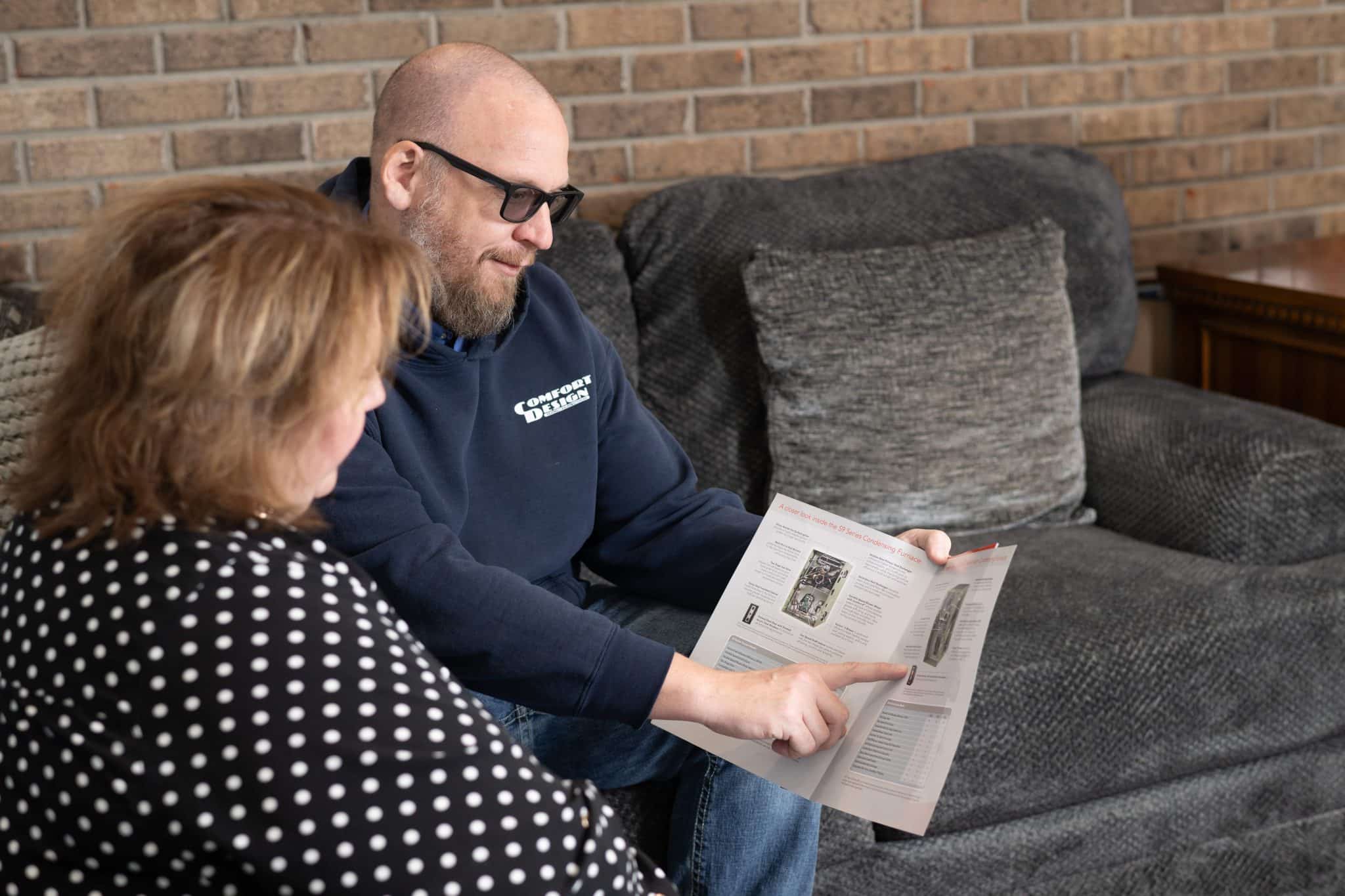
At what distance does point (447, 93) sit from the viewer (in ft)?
4.72

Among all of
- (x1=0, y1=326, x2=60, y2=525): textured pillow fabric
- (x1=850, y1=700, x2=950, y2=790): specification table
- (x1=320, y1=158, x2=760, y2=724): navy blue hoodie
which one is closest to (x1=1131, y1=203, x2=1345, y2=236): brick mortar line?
(x1=320, y1=158, x2=760, y2=724): navy blue hoodie

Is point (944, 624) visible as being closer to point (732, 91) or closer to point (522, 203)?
point (522, 203)

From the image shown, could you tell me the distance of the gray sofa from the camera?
158cm

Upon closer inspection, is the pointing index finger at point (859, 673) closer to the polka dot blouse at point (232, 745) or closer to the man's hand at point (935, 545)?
the man's hand at point (935, 545)

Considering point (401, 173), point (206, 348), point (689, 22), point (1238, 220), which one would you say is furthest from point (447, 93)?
point (1238, 220)

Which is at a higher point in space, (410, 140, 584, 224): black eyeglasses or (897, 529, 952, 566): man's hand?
(410, 140, 584, 224): black eyeglasses

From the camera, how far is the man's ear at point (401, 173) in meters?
1.41

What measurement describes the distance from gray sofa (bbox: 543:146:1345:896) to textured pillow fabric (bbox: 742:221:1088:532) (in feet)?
0.28

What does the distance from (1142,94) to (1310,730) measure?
1480mm

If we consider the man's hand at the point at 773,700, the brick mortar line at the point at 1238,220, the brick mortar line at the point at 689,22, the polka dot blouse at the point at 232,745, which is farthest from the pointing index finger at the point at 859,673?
the brick mortar line at the point at 1238,220

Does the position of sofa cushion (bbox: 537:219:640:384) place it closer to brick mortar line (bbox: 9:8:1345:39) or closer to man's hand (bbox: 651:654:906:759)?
brick mortar line (bbox: 9:8:1345:39)

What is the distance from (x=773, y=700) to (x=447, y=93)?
78 cm

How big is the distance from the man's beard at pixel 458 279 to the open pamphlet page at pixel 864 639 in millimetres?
388

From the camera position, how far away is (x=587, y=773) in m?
1.41
